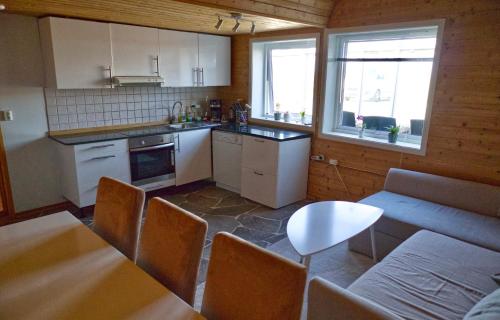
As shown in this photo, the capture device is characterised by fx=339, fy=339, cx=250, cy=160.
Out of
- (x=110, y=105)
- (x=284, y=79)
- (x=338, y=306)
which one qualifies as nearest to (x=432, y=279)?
(x=338, y=306)

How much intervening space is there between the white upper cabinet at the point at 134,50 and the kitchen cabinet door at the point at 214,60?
0.69 meters

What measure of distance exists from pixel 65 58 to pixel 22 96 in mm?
601

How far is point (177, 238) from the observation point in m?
1.47

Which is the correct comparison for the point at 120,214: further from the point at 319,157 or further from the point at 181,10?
the point at 319,157

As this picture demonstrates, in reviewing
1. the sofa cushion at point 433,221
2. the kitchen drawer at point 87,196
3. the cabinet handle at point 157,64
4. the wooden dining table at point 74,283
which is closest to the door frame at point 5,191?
the kitchen drawer at point 87,196

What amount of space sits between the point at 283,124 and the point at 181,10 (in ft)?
6.22

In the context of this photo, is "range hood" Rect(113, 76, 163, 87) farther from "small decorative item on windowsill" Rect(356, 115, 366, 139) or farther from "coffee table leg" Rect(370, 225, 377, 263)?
"coffee table leg" Rect(370, 225, 377, 263)

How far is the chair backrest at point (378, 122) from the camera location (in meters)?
3.52

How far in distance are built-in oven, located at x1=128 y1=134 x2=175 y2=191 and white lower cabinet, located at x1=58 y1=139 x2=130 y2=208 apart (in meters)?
0.10

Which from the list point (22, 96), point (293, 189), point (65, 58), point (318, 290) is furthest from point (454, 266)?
point (22, 96)

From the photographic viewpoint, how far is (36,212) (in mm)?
3674

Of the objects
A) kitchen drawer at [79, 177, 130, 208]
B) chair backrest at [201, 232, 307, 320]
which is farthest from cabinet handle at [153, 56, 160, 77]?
chair backrest at [201, 232, 307, 320]

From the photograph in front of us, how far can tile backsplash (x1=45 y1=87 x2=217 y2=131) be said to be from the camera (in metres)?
3.67

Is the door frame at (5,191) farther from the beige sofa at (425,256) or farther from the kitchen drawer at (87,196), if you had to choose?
the beige sofa at (425,256)
